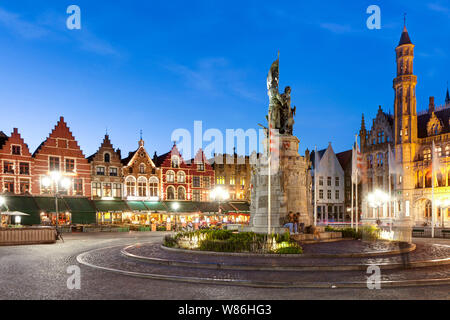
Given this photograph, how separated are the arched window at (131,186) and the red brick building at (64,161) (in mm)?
4908

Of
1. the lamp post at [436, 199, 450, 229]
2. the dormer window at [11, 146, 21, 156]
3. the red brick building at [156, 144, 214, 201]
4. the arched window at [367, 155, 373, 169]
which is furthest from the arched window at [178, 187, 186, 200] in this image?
the lamp post at [436, 199, 450, 229]

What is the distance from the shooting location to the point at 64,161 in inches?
1848

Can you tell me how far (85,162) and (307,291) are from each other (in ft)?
139

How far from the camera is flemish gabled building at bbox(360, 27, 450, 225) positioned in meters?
52.8

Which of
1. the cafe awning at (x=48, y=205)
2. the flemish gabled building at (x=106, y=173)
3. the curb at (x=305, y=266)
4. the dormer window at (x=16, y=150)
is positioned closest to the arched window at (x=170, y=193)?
the flemish gabled building at (x=106, y=173)

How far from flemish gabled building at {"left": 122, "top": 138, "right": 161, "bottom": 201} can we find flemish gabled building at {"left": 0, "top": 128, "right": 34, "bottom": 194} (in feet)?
36.4

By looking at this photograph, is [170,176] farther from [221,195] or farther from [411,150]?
[411,150]

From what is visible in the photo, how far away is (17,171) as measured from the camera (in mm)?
43094

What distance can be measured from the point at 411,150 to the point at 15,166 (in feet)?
164

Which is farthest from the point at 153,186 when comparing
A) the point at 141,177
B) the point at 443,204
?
the point at 443,204

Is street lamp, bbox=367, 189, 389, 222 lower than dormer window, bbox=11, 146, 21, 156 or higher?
lower

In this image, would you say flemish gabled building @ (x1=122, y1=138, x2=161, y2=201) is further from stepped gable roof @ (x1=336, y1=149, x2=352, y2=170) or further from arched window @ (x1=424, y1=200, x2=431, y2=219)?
arched window @ (x1=424, y1=200, x2=431, y2=219)
